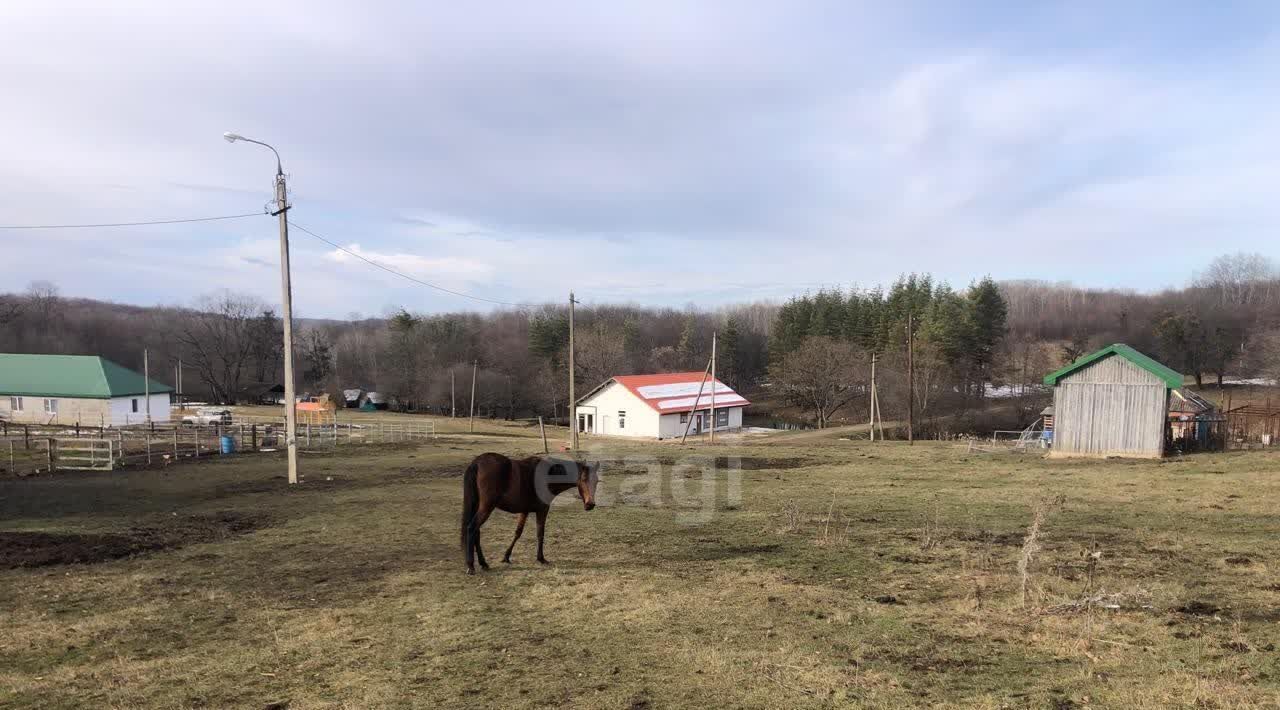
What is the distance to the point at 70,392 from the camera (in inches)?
1989

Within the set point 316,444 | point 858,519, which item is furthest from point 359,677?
point 316,444

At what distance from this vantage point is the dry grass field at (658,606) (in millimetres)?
6160

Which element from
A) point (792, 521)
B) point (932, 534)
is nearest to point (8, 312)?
point (792, 521)

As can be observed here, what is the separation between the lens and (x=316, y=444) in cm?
3631

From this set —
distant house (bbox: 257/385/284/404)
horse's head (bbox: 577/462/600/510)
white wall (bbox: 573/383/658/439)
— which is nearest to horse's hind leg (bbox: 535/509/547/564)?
horse's head (bbox: 577/462/600/510)

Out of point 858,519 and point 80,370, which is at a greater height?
point 80,370

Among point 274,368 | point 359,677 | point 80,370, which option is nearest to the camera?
point 359,677

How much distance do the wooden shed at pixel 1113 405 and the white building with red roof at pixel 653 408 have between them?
28488 mm

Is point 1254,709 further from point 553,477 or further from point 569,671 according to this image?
point 553,477

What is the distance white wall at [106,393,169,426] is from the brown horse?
5114cm

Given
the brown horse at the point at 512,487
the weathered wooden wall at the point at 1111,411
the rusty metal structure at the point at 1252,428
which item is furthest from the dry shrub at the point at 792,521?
the rusty metal structure at the point at 1252,428

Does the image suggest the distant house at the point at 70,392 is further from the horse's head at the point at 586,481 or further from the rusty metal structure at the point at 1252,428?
the rusty metal structure at the point at 1252,428

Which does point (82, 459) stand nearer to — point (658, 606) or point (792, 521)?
point (792, 521)

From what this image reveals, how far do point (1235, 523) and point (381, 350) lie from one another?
364 ft
